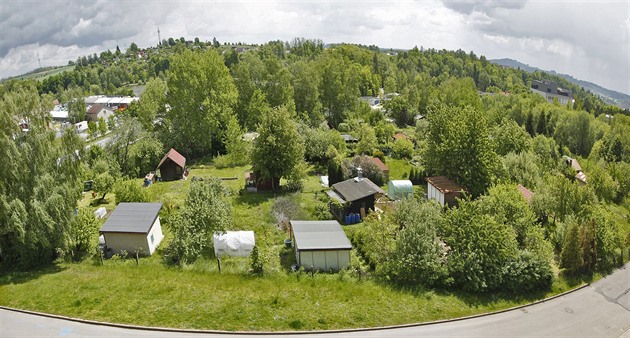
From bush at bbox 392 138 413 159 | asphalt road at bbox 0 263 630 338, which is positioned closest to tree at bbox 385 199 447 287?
asphalt road at bbox 0 263 630 338

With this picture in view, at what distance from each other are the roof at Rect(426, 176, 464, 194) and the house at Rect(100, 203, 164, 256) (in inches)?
929

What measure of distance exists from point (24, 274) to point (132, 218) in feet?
20.7

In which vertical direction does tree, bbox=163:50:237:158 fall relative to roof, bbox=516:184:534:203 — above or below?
above

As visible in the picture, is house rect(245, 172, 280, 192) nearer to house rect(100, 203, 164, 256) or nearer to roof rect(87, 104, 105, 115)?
house rect(100, 203, 164, 256)

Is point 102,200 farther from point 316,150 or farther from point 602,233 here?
point 602,233

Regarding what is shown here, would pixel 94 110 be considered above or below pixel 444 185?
below

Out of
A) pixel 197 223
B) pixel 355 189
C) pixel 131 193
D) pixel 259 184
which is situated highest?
pixel 131 193

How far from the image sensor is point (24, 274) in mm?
23391

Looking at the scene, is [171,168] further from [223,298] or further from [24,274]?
[223,298]

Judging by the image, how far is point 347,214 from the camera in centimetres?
3309

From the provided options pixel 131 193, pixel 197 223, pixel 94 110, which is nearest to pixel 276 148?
pixel 131 193

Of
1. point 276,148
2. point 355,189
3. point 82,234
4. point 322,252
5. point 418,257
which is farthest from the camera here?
point 276,148

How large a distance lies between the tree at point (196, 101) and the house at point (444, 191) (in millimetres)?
24752

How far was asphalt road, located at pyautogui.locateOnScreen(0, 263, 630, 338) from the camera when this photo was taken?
→ 61.6ft
